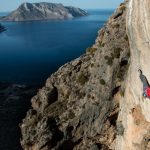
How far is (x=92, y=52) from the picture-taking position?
2447 inches

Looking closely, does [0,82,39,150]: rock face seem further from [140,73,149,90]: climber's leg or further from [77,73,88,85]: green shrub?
[140,73,149,90]: climber's leg

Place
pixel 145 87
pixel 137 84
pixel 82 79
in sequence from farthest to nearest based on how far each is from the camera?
pixel 82 79, pixel 137 84, pixel 145 87

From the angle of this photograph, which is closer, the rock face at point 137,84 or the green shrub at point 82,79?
the rock face at point 137,84

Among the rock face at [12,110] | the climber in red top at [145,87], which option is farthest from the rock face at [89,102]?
the rock face at [12,110]

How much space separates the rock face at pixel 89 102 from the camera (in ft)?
169

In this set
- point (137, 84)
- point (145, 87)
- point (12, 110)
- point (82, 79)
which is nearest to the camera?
point (145, 87)

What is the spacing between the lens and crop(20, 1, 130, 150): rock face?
51.5 metres

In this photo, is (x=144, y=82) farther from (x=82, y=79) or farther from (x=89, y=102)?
(x=82, y=79)

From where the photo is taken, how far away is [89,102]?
55.9 m

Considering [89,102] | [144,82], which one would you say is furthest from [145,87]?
[89,102]

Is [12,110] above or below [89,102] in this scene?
below

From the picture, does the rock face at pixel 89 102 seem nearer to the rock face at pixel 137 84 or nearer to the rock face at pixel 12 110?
the rock face at pixel 137 84

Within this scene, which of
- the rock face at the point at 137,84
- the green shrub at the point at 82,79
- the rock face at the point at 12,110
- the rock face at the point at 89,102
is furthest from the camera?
the rock face at the point at 12,110

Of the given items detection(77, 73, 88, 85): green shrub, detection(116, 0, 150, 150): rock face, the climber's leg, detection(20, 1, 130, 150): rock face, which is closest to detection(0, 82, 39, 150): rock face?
detection(20, 1, 130, 150): rock face
